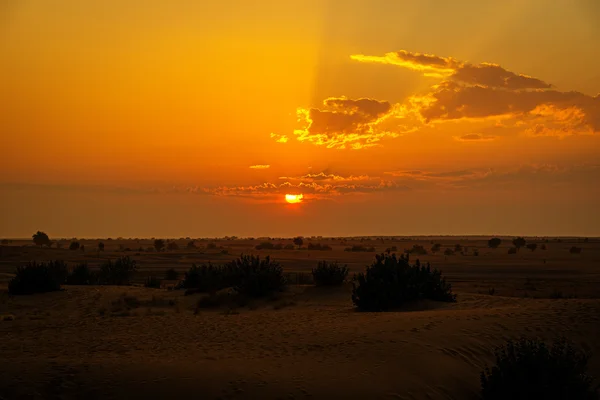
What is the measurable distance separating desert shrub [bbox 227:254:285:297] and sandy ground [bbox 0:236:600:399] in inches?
115

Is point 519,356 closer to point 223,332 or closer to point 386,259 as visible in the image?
point 223,332

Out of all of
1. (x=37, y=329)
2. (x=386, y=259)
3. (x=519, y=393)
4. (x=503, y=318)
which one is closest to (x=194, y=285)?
(x=386, y=259)

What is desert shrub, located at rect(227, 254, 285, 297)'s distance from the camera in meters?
26.3

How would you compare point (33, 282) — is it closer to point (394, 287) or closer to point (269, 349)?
point (394, 287)

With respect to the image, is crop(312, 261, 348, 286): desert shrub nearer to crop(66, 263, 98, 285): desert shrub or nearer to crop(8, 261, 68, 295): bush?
crop(8, 261, 68, 295): bush

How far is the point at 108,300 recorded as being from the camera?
25.3 meters

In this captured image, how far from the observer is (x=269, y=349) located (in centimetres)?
1371

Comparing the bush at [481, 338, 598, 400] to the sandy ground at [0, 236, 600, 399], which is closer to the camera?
the sandy ground at [0, 236, 600, 399]

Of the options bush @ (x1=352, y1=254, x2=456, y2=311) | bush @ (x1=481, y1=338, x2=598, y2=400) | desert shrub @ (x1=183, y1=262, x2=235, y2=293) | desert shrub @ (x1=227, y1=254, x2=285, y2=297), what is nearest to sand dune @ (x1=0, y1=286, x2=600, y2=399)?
bush @ (x1=481, y1=338, x2=598, y2=400)

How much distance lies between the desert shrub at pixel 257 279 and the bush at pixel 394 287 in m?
5.06

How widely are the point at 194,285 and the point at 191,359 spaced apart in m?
18.2

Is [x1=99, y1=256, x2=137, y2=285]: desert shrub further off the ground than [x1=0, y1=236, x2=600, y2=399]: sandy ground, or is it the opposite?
[x1=99, y1=256, x2=137, y2=285]: desert shrub

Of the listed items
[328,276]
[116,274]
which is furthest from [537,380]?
[116,274]

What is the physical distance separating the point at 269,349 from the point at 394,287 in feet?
30.2
